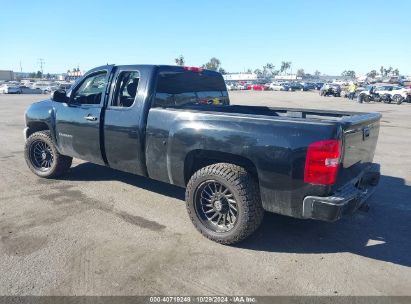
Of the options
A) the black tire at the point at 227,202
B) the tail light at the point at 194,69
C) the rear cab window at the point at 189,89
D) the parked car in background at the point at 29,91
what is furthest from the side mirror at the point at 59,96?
the parked car in background at the point at 29,91

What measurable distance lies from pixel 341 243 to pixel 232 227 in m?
1.28

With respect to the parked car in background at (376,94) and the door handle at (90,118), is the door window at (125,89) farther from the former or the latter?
the parked car in background at (376,94)

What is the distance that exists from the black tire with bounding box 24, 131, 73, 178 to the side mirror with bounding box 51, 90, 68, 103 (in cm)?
79

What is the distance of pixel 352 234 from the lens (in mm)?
4195

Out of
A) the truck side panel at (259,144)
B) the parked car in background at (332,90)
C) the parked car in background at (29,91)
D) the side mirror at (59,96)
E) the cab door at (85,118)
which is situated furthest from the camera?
the parked car in background at (29,91)

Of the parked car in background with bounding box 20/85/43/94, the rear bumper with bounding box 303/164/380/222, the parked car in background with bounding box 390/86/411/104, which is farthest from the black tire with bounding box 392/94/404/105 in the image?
the parked car in background with bounding box 20/85/43/94

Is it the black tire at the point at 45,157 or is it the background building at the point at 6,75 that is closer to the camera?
the black tire at the point at 45,157

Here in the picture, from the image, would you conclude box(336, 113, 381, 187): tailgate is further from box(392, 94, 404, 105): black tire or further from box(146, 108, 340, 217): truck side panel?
box(392, 94, 404, 105): black tire

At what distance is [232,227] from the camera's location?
384cm

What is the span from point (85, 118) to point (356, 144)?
3693 millimetres

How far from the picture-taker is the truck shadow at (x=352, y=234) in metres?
3.82

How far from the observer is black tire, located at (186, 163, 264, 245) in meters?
3.66

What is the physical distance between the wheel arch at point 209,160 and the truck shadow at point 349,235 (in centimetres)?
85

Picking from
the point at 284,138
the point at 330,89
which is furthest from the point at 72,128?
the point at 330,89
